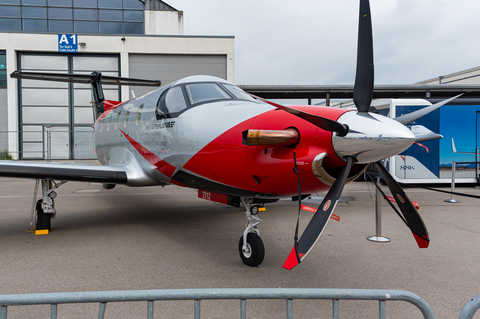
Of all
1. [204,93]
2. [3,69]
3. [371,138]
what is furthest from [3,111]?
[371,138]

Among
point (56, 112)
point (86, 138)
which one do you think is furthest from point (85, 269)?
point (56, 112)

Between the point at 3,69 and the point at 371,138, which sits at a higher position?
the point at 3,69

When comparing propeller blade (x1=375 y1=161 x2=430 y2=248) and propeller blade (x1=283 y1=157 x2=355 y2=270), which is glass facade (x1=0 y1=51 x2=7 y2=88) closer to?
propeller blade (x1=283 y1=157 x2=355 y2=270)

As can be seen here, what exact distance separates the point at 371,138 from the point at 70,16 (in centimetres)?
2573

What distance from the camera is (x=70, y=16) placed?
74.2 feet

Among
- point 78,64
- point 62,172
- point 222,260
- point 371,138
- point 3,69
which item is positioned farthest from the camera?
point 78,64

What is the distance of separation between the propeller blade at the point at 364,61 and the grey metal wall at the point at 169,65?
1875 centimetres

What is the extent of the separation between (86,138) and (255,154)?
18827mm

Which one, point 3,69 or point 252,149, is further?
point 3,69

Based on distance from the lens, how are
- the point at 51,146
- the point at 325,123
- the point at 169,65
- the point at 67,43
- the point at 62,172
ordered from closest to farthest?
the point at 325,123 → the point at 62,172 → the point at 51,146 → the point at 67,43 → the point at 169,65

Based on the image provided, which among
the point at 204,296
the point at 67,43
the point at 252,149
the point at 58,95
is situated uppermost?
the point at 67,43

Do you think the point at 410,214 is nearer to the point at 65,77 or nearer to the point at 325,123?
the point at 325,123

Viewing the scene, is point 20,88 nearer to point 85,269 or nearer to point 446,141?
point 85,269

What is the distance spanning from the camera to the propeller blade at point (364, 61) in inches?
118
